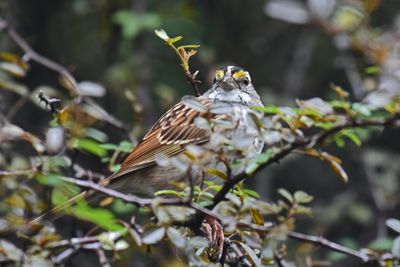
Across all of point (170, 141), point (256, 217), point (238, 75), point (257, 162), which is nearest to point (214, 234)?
point (256, 217)

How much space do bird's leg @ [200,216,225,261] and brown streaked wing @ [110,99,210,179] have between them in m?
0.85

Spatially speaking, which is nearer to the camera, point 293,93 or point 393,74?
point 393,74

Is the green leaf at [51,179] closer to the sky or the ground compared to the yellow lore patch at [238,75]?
closer to the sky

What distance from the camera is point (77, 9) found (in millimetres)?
5609

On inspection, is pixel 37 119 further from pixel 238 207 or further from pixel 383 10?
pixel 238 207

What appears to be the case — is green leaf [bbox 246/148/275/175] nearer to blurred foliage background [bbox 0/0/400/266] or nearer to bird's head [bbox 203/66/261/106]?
bird's head [bbox 203/66/261/106]

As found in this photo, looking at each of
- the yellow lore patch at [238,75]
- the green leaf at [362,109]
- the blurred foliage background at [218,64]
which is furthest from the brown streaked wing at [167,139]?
the green leaf at [362,109]

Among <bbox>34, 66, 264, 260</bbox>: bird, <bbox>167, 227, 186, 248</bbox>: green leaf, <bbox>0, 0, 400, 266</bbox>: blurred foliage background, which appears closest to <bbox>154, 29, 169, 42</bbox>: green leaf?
<bbox>167, 227, 186, 248</bbox>: green leaf

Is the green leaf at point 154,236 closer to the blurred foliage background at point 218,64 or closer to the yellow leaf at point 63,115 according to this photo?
the yellow leaf at point 63,115

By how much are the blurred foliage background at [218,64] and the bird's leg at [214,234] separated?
2.17 m

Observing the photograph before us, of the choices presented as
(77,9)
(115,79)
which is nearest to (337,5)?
(115,79)

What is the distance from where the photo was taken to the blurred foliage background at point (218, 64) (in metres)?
5.42

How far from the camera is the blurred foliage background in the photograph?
17.8ft

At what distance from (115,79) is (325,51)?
1530 millimetres
